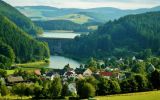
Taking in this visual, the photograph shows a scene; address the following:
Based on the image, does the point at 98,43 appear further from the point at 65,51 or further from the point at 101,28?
the point at 101,28

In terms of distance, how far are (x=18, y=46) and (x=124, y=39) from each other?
87.1 feet

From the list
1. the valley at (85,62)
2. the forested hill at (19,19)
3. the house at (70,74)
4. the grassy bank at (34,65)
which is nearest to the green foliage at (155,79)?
the valley at (85,62)

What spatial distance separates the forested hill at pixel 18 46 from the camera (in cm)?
9303

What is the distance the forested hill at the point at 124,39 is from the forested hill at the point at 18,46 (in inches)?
388

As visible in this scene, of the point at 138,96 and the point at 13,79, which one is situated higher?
the point at 138,96

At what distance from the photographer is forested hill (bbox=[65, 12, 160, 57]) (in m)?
102

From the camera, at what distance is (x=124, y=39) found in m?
113

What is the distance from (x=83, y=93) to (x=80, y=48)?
72370mm

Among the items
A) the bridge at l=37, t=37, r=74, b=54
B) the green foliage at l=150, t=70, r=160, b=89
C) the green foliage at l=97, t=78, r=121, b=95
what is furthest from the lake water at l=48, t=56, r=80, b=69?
the green foliage at l=97, t=78, r=121, b=95

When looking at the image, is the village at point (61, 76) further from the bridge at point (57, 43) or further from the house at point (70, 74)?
the bridge at point (57, 43)

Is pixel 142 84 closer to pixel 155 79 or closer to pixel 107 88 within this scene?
pixel 155 79

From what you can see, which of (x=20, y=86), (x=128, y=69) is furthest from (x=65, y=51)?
(x=20, y=86)

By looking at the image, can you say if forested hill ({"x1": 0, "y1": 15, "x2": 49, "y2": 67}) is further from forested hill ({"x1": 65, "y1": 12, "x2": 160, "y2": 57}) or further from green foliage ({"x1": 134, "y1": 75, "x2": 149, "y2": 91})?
green foliage ({"x1": 134, "y1": 75, "x2": 149, "y2": 91})

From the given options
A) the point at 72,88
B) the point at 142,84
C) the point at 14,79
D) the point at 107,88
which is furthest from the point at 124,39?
the point at 107,88
